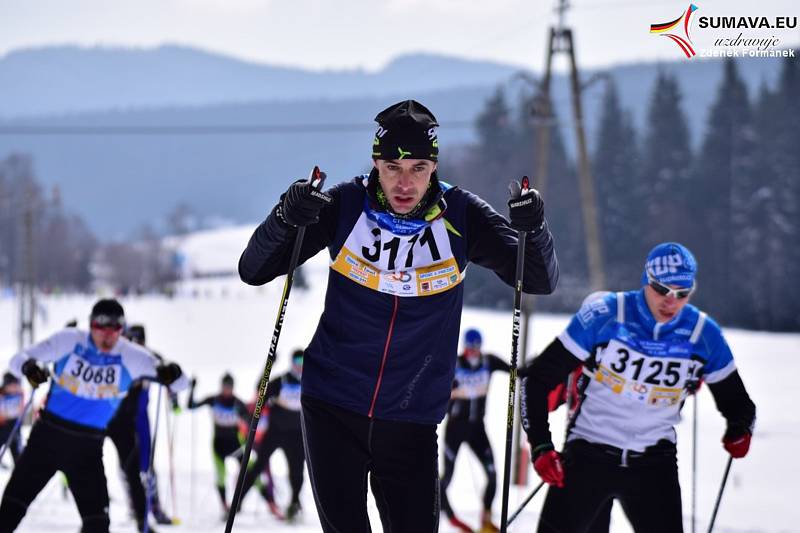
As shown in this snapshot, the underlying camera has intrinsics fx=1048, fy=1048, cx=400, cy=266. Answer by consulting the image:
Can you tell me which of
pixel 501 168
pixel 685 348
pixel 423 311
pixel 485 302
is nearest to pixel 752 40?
pixel 685 348

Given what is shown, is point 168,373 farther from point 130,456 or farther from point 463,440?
point 463,440

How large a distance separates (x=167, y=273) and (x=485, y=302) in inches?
2772

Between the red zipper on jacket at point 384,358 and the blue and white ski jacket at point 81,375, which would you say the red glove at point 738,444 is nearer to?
the red zipper on jacket at point 384,358

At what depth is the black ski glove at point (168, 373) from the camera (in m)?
6.69

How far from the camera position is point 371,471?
12.0 feet

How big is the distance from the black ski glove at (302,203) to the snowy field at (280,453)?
484 centimetres

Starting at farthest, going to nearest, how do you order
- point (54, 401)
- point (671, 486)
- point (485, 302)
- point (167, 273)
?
point (167, 273) → point (485, 302) → point (54, 401) → point (671, 486)

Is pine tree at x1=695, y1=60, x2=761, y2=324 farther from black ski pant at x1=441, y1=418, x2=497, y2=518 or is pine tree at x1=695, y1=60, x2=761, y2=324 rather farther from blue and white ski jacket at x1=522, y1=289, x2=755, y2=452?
blue and white ski jacket at x1=522, y1=289, x2=755, y2=452

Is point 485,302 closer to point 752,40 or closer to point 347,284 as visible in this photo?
point 752,40

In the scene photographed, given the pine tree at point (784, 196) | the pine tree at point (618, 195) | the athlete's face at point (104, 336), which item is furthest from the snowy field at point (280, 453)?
the pine tree at point (784, 196)

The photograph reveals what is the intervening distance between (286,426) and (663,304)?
773cm

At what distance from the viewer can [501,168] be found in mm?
73562

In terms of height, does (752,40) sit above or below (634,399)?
above

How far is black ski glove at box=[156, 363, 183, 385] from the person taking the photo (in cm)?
669
